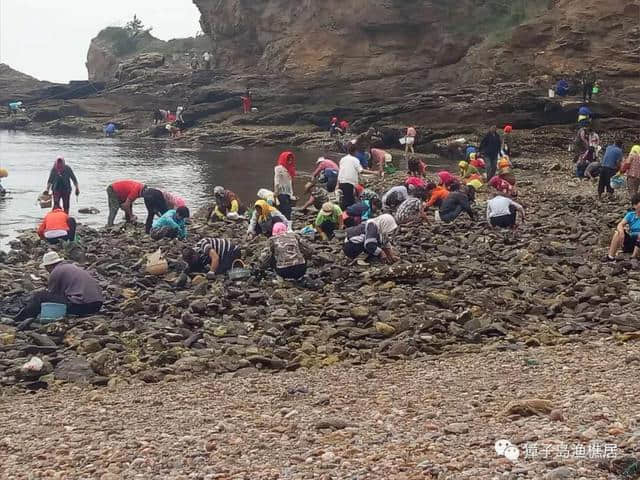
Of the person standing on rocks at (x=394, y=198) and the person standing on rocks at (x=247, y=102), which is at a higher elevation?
the person standing on rocks at (x=247, y=102)

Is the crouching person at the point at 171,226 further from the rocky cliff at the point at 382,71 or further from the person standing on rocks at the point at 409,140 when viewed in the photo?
the rocky cliff at the point at 382,71

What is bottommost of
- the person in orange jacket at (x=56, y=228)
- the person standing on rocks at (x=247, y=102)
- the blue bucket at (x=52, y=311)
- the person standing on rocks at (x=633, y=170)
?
the blue bucket at (x=52, y=311)

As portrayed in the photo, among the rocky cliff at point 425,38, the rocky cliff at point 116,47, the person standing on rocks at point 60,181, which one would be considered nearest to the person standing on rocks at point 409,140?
the rocky cliff at point 425,38

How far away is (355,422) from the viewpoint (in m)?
5.99

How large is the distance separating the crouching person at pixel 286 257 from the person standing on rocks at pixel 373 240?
1114 mm

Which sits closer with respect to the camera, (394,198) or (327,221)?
(327,221)

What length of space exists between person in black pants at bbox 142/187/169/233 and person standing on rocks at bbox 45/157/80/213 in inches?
123

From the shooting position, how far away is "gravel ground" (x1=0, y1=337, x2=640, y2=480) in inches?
190

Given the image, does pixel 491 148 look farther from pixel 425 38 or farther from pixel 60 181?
pixel 425 38

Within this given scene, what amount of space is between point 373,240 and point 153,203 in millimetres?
5859

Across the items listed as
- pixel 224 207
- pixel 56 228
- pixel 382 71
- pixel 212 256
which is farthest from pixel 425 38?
pixel 212 256

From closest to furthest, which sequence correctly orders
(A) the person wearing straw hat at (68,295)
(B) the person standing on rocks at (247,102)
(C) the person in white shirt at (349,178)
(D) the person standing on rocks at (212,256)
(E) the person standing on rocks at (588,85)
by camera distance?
(A) the person wearing straw hat at (68,295)
(D) the person standing on rocks at (212,256)
(C) the person in white shirt at (349,178)
(E) the person standing on rocks at (588,85)
(B) the person standing on rocks at (247,102)

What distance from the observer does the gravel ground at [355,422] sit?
4832mm

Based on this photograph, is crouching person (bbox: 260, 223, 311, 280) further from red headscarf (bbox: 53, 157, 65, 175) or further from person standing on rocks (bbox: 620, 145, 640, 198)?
person standing on rocks (bbox: 620, 145, 640, 198)
